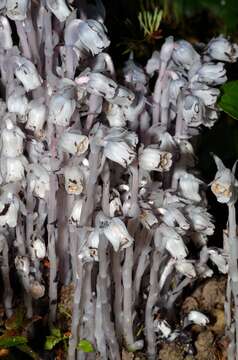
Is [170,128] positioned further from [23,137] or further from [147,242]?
[23,137]

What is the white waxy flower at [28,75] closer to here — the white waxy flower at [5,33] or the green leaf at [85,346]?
the white waxy flower at [5,33]

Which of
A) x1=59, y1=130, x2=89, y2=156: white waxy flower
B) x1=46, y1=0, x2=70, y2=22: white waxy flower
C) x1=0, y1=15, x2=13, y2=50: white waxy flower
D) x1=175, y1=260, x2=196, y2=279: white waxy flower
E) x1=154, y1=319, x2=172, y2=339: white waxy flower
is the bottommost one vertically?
x1=154, y1=319, x2=172, y2=339: white waxy flower

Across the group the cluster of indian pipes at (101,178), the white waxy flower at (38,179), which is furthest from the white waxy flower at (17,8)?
Answer: the white waxy flower at (38,179)

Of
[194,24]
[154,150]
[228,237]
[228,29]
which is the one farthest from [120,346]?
[194,24]

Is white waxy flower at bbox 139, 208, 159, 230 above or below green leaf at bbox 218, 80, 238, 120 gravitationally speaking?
below

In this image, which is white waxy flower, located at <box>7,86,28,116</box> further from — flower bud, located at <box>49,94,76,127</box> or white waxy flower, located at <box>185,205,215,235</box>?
white waxy flower, located at <box>185,205,215,235</box>

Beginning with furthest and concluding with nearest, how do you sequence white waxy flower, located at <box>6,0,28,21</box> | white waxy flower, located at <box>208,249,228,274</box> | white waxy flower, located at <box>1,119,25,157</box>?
white waxy flower, located at <box>208,249,228,274</box>
white waxy flower, located at <box>1,119,25,157</box>
white waxy flower, located at <box>6,0,28,21</box>

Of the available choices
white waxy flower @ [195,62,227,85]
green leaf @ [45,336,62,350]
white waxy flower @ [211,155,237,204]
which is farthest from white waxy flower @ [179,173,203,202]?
green leaf @ [45,336,62,350]

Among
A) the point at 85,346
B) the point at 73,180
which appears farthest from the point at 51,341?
the point at 73,180
